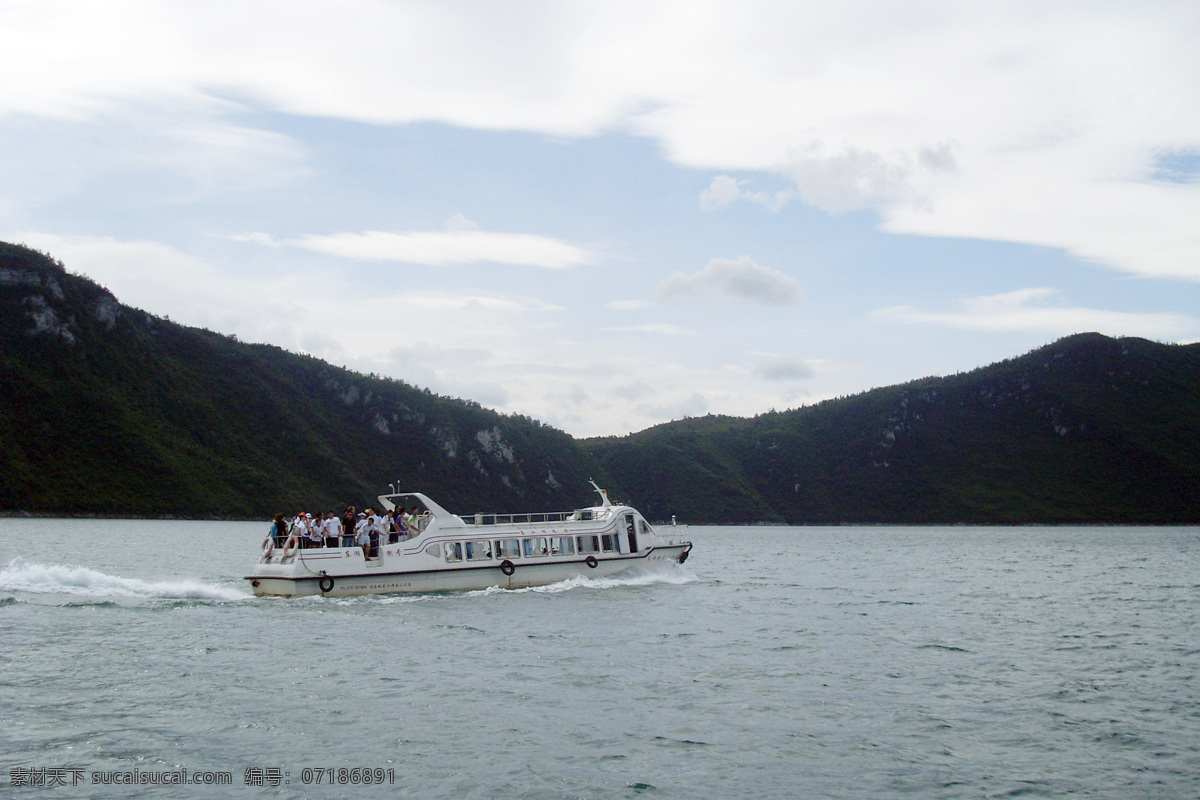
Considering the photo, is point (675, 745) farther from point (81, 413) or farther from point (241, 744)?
Answer: point (81, 413)

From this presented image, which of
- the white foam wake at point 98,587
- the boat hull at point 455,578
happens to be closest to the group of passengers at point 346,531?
the boat hull at point 455,578

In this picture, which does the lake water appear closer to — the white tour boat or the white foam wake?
the white foam wake

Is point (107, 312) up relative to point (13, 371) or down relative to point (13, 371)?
Result: up

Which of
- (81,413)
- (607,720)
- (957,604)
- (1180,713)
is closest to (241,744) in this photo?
(607,720)

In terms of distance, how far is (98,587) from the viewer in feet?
122

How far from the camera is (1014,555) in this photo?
87.5 metres

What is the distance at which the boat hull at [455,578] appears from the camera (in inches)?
1448

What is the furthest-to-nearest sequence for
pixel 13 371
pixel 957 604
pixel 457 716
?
pixel 13 371, pixel 957 604, pixel 457 716

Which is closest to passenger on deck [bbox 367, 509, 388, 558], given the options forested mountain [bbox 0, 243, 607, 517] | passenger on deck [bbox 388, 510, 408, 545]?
passenger on deck [bbox 388, 510, 408, 545]

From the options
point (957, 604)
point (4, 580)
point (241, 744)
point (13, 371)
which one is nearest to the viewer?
point (241, 744)

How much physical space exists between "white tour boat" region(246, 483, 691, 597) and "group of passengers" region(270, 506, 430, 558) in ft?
0.63

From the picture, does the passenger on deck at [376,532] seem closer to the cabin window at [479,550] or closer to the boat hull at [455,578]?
the boat hull at [455,578]

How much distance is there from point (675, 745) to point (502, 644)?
36.9ft

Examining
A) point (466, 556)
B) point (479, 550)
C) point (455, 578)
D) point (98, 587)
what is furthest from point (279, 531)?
point (479, 550)
